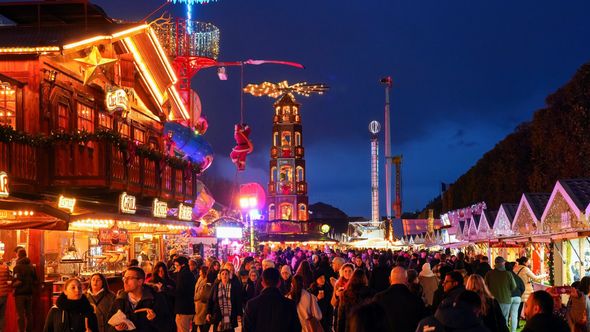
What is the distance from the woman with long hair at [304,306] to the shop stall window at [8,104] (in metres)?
9.66

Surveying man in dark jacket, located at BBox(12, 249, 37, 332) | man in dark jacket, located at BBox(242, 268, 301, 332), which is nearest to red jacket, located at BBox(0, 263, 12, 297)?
man in dark jacket, located at BBox(12, 249, 37, 332)

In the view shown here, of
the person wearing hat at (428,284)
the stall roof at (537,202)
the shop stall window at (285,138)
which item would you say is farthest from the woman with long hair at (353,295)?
the shop stall window at (285,138)

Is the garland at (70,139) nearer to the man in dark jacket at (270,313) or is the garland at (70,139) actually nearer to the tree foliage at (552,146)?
the man in dark jacket at (270,313)

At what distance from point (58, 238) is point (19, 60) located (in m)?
4.78

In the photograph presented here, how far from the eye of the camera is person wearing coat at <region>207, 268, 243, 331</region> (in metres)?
14.0

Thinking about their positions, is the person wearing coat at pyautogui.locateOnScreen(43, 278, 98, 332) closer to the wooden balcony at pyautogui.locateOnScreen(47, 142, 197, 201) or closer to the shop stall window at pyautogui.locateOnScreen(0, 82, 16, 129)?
the wooden balcony at pyautogui.locateOnScreen(47, 142, 197, 201)

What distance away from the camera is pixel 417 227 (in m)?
109

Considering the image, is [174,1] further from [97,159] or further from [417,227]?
[417,227]

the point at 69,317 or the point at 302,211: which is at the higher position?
the point at 302,211

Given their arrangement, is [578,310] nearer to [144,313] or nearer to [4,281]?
[144,313]

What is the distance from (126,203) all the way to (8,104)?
4038 mm

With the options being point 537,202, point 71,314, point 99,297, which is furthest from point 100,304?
point 537,202

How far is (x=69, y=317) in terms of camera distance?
31.1 ft

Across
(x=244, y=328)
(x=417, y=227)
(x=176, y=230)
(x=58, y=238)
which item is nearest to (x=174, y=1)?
(x=176, y=230)
